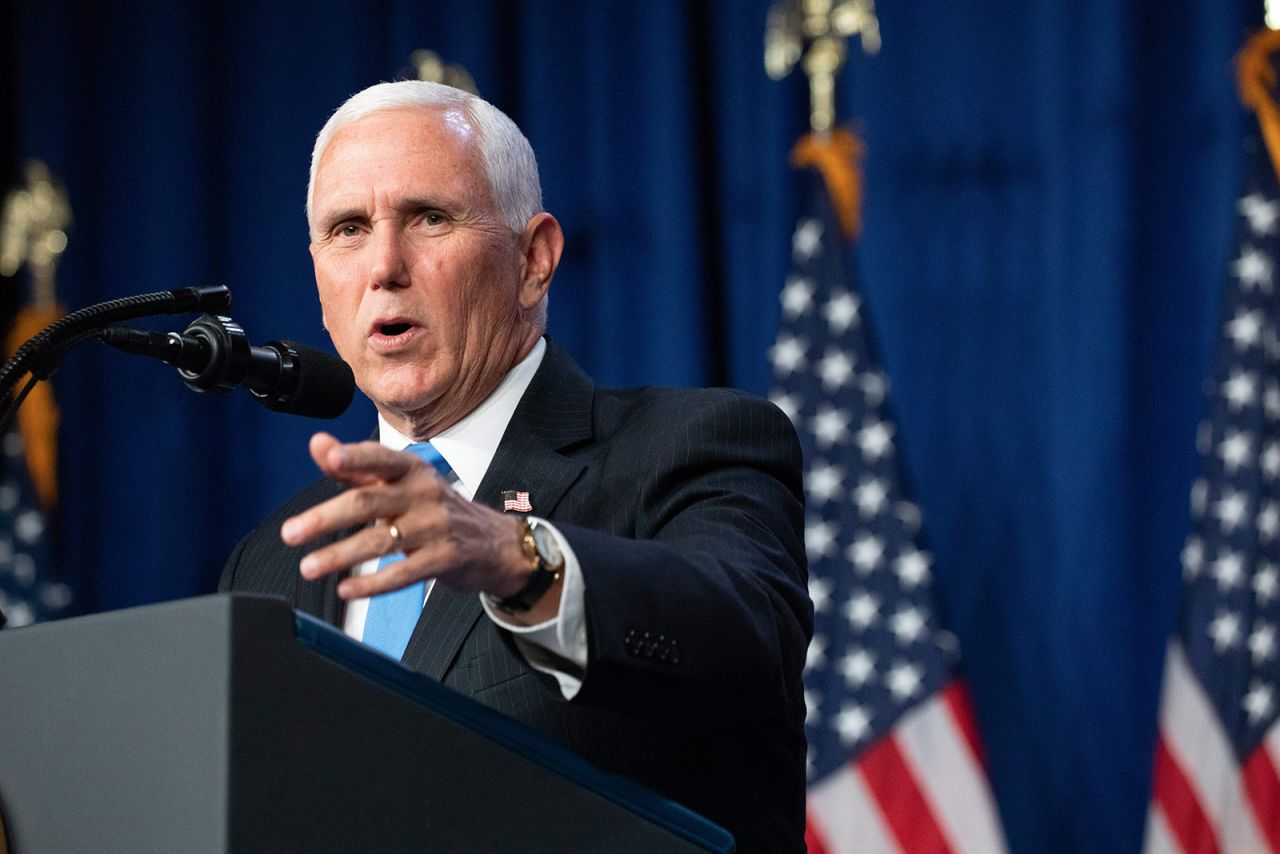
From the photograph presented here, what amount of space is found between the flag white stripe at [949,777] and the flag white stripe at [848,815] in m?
0.13

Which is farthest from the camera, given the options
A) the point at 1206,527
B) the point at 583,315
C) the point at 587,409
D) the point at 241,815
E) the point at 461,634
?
the point at 583,315

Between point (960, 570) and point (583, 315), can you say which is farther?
point (583, 315)

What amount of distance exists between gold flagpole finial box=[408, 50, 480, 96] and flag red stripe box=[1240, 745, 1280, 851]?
269 centimetres

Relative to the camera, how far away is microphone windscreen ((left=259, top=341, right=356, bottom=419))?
1.35 m

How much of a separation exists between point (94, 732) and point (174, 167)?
3838 mm

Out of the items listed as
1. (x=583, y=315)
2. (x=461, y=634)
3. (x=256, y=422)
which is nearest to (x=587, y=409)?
(x=461, y=634)

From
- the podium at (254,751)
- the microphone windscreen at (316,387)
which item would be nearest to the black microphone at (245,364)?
the microphone windscreen at (316,387)

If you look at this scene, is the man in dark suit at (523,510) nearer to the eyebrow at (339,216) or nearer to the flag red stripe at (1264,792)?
the eyebrow at (339,216)

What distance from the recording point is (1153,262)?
3.58m

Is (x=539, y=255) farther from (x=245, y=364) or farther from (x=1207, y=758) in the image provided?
(x=1207, y=758)

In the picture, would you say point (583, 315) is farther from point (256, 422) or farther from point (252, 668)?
point (252, 668)

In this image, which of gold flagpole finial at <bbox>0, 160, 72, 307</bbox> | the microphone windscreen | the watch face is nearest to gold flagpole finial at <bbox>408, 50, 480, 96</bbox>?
gold flagpole finial at <bbox>0, 160, 72, 307</bbox>

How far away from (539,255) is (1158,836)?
2.20 metres

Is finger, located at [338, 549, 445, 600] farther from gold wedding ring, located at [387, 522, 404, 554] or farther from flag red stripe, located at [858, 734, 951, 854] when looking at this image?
flag red stripe, located at [858, 734, 951, 854]
